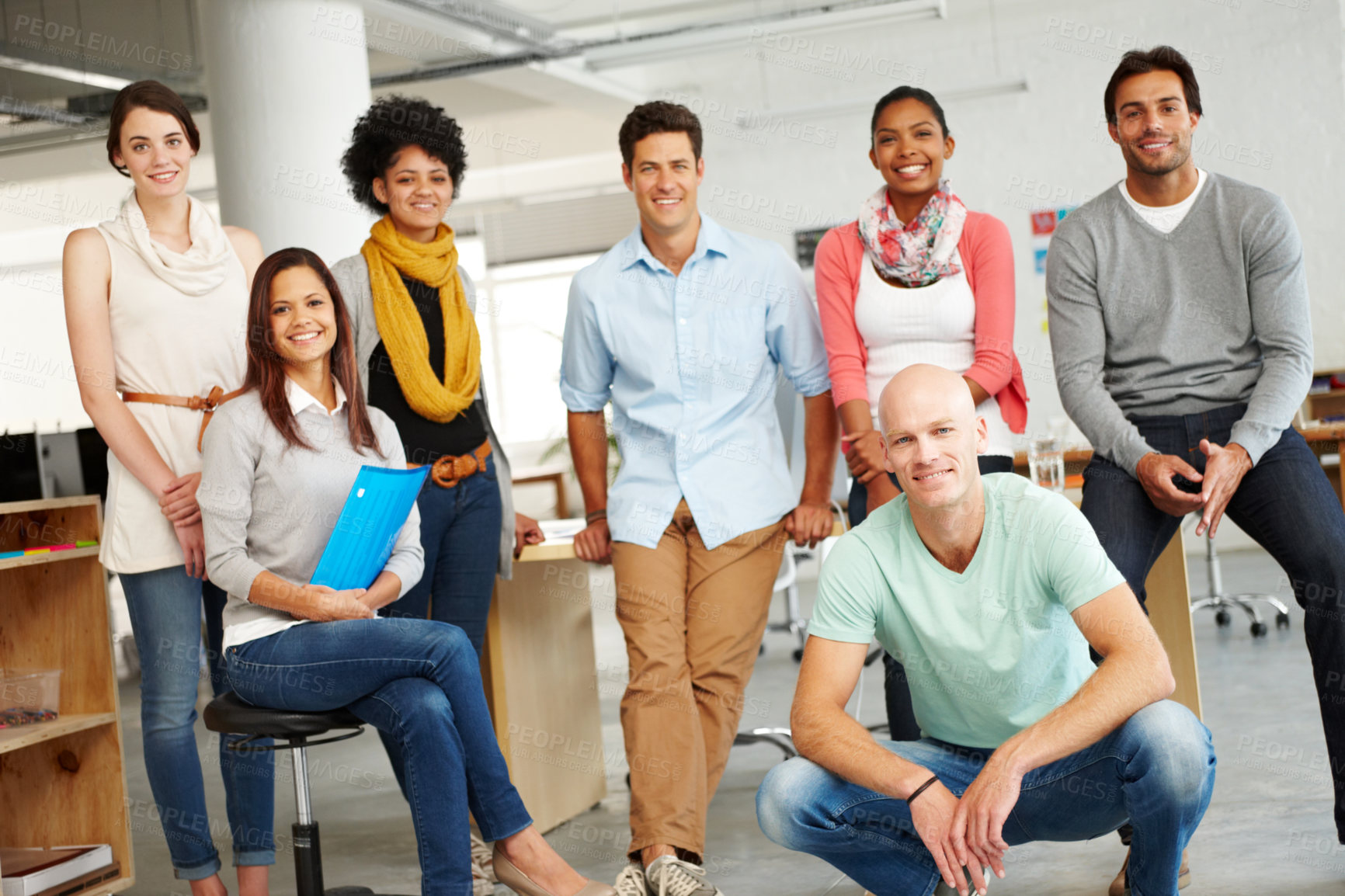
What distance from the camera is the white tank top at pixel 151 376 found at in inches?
98.3

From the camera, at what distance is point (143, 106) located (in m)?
2.52

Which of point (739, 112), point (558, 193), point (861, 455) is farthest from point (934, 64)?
point (861, 455)

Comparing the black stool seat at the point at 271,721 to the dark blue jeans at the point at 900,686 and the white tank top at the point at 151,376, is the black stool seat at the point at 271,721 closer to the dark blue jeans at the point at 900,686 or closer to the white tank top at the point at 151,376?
the white tank top at the point at 151,376

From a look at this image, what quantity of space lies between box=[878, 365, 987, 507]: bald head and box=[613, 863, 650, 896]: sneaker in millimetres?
969

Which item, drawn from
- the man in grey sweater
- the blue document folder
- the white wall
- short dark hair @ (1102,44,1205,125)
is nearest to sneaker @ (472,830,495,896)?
the blue document folder

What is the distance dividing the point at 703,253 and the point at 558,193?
8.64 metres

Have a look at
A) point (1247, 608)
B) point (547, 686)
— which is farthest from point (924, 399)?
point (1247, 608)

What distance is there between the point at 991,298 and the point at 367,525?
1.32m

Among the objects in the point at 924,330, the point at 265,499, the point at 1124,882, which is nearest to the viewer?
the point at 265,499

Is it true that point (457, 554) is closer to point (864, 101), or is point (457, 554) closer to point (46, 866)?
point (46, 866)

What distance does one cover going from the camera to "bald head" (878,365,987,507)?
6.32 ft

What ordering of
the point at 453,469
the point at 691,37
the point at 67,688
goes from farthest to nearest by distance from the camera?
the point at 691,37
the point at 67,688
the point at 453,469

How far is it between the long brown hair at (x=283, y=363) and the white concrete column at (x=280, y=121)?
9.95ft

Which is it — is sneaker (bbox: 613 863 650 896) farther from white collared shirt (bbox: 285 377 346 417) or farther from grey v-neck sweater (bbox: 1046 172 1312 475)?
grey v-neck sweater (bbox: 1046 172 1312 475)
